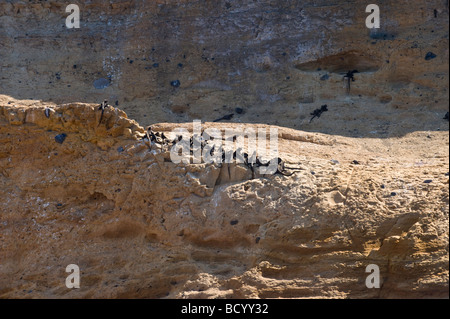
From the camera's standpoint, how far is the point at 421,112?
8.32 meters

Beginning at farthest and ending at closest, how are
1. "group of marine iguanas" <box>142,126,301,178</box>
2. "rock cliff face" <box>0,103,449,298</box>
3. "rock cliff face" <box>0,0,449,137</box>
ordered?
"rock cliff face" <box>0,0,449,137</box>, "group of marine iguanas" <box>142,126,301,178</box>, "rock cliff face" <box>0,103,449,298</box>

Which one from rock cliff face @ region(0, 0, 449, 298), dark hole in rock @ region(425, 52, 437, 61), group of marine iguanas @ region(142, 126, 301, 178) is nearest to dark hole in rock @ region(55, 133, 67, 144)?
rock cliff face @ region(0, 0, 449, 298)

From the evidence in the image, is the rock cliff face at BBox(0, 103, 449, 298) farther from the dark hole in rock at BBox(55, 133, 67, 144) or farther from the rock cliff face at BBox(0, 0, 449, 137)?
the rock cliff face at BBox(0, 0, 449, 137)

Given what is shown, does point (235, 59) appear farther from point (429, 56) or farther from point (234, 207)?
point (234, 207)

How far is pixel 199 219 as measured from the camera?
611cm

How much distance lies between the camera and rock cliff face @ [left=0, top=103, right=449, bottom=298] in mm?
5723

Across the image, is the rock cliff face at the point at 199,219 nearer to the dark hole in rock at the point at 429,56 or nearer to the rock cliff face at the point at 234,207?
the rock cliff face at the point at 234,207

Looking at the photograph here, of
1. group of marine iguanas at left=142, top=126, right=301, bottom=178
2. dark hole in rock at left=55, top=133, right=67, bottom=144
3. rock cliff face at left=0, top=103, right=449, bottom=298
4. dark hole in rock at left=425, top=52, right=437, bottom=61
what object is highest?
dark hole in rock at left=425, top=52, right=437, bottom=61

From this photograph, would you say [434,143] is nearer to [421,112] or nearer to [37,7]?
[421,112]

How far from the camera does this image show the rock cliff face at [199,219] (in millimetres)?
5723

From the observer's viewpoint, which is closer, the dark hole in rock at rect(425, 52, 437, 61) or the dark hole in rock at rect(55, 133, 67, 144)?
the dark hole in rock at rect(55, 133, 67, 144)

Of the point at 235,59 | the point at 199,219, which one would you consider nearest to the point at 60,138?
the point at 199,219

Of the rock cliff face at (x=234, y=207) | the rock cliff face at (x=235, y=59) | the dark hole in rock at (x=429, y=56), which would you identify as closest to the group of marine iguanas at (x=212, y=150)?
the rock cliff face at (x=234, y=207)

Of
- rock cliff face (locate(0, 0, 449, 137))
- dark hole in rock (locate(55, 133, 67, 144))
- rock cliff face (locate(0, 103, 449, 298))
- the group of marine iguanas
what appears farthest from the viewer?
rock cliff face (locate(0, 0, 449, 137))
